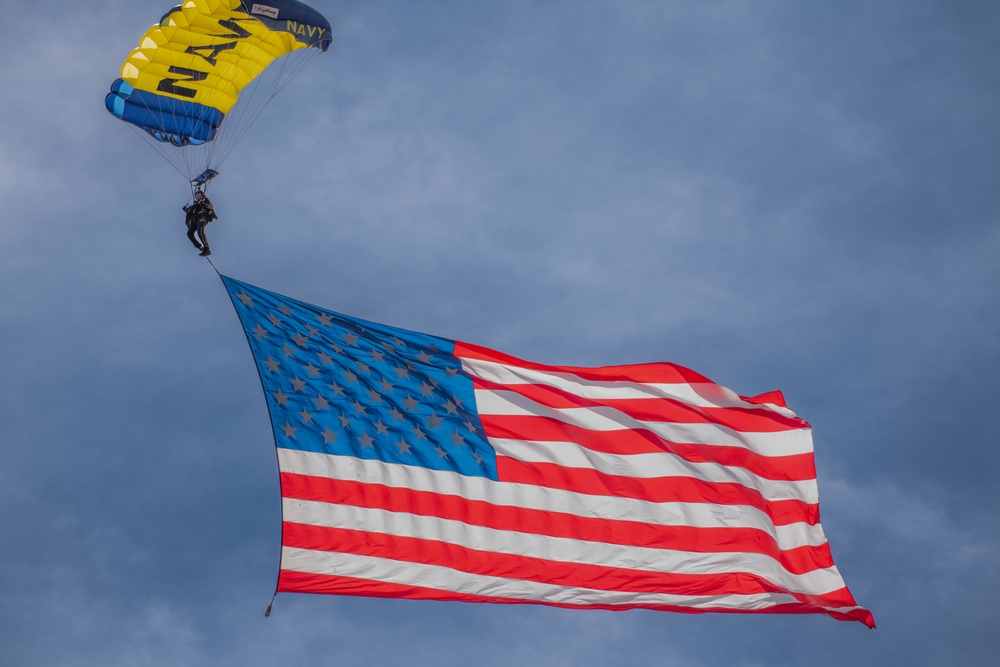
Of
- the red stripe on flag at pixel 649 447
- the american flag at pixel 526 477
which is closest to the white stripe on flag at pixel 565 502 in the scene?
the american flag at pixel 526 477

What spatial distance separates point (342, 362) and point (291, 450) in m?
1.64

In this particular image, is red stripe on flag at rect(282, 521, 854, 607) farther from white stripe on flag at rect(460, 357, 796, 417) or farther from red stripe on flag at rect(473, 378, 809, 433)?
white stripe on flag at rect(460, 357, 796, 417)

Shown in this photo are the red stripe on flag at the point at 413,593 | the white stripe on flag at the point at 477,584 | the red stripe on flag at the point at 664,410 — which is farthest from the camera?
the red stripe on flag at the point at 664,410

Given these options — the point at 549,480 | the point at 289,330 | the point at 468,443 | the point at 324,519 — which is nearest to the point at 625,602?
the point at 549,480

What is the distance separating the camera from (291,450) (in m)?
15.7

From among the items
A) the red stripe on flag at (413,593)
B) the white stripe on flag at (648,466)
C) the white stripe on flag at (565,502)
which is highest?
the white stripe on flag at (648,466)

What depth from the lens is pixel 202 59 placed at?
21.9 metres

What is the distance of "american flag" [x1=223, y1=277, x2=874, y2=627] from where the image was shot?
15.8 metres

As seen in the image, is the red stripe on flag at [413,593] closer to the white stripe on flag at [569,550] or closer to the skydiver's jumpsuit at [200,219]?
the white stripe on flag at [569,550]

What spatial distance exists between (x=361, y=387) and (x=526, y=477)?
270cm

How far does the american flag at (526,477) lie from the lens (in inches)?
620

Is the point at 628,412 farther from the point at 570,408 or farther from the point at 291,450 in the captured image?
the point at 291,450

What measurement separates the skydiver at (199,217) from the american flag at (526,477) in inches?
191

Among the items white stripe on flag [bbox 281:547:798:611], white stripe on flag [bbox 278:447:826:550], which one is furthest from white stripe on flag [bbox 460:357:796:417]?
white stripe on flag [bbox 281:547:798:611]
